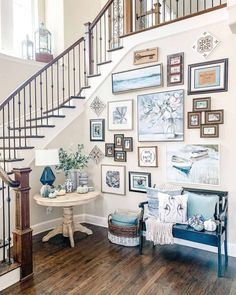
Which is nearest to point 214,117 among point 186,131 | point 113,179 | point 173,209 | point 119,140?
point 186,131

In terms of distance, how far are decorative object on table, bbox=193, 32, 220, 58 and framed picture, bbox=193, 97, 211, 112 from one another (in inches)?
21.1

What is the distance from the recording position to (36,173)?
153 inches

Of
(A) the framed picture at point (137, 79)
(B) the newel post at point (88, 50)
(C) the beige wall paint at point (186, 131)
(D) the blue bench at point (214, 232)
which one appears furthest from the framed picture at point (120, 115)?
(D) the blue bench at point (214, 232)

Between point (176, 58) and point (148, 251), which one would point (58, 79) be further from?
point (148, 251)

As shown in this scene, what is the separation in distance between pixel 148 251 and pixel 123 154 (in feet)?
4.61

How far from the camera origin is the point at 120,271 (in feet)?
9.16

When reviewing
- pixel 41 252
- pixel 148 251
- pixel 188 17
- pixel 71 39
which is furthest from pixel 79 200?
pixel 71 39

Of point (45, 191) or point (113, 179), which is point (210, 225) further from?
point (45, 191)

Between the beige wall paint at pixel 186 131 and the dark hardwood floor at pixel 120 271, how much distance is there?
66 centimetres

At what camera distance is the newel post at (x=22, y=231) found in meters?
2.65

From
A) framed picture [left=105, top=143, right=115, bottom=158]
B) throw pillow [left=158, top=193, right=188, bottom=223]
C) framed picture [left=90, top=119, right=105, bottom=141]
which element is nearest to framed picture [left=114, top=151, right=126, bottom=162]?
framed picture [left=105, top=143, right=115, bottom=158]

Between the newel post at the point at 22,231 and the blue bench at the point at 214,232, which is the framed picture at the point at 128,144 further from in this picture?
the newel post at the point at 22,231

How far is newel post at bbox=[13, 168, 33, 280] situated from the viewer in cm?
265

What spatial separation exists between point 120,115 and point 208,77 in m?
1.36
